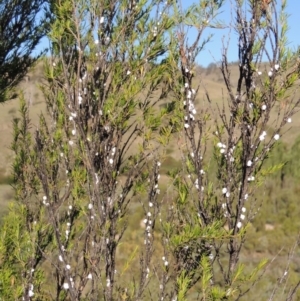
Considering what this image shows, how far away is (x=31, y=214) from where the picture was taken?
4.69 meters

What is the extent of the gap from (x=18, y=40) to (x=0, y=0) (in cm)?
64

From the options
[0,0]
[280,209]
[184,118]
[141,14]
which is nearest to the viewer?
[184,118]

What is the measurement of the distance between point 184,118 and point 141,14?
1031mm

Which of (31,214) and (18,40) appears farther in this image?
(18,40)

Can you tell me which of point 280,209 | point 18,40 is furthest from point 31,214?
point 280,209

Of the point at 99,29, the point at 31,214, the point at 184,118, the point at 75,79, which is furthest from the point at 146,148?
the point at 31,214

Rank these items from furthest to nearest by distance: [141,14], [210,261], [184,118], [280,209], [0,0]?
[280,209] < [0,0] < [141,14] < [184,118] < [210,261]

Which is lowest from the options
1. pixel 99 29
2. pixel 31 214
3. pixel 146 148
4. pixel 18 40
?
pixel 31 214

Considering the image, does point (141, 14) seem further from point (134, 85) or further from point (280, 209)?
point (280, 209)

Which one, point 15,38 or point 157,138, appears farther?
point 15,38

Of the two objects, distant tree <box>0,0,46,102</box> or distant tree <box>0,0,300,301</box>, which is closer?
distant tree <box>0,0,300,301</box>

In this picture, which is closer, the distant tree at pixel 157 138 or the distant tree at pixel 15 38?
the distant tree at pixel 157 138

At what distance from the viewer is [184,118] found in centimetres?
325

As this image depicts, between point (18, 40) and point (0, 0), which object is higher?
point (0, 0)
